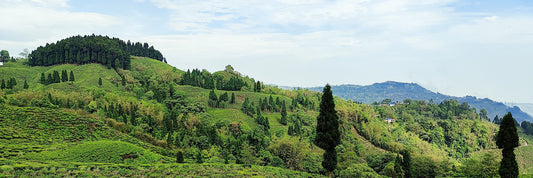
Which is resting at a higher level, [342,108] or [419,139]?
[342,108]

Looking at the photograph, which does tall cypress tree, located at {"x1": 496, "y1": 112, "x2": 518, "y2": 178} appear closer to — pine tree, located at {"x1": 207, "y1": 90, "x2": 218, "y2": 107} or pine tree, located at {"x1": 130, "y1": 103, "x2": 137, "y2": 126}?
pine tree, located at {"x1": 130, "y1": 103, "x2": 137, "y2": 126}

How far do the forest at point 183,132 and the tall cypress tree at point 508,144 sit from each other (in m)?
18.0

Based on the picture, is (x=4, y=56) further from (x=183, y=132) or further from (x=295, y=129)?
(x=295, y=129)

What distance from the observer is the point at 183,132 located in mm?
73062

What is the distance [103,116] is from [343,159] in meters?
52.0

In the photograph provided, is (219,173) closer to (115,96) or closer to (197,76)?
(115,96)

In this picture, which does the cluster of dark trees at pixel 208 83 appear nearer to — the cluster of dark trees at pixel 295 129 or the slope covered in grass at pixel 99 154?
the cluster of dark trees at pixel 295 129

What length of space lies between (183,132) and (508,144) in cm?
5914

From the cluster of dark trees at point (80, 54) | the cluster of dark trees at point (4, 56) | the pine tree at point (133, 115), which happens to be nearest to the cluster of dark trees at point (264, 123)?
the pine tree at point (133, 115)

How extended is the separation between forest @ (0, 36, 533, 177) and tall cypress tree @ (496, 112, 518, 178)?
708 inches

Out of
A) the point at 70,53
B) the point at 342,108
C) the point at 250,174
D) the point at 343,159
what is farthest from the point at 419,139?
the point at 70,53

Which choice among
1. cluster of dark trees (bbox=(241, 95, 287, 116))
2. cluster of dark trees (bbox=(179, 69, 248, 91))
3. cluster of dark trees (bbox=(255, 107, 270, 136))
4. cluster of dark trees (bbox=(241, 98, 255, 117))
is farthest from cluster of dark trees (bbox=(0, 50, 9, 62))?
cluster of dark trees (bbox=(255, 107, 270, 136))

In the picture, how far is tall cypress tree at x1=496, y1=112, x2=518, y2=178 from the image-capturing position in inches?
1241

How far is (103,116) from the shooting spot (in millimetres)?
69875
